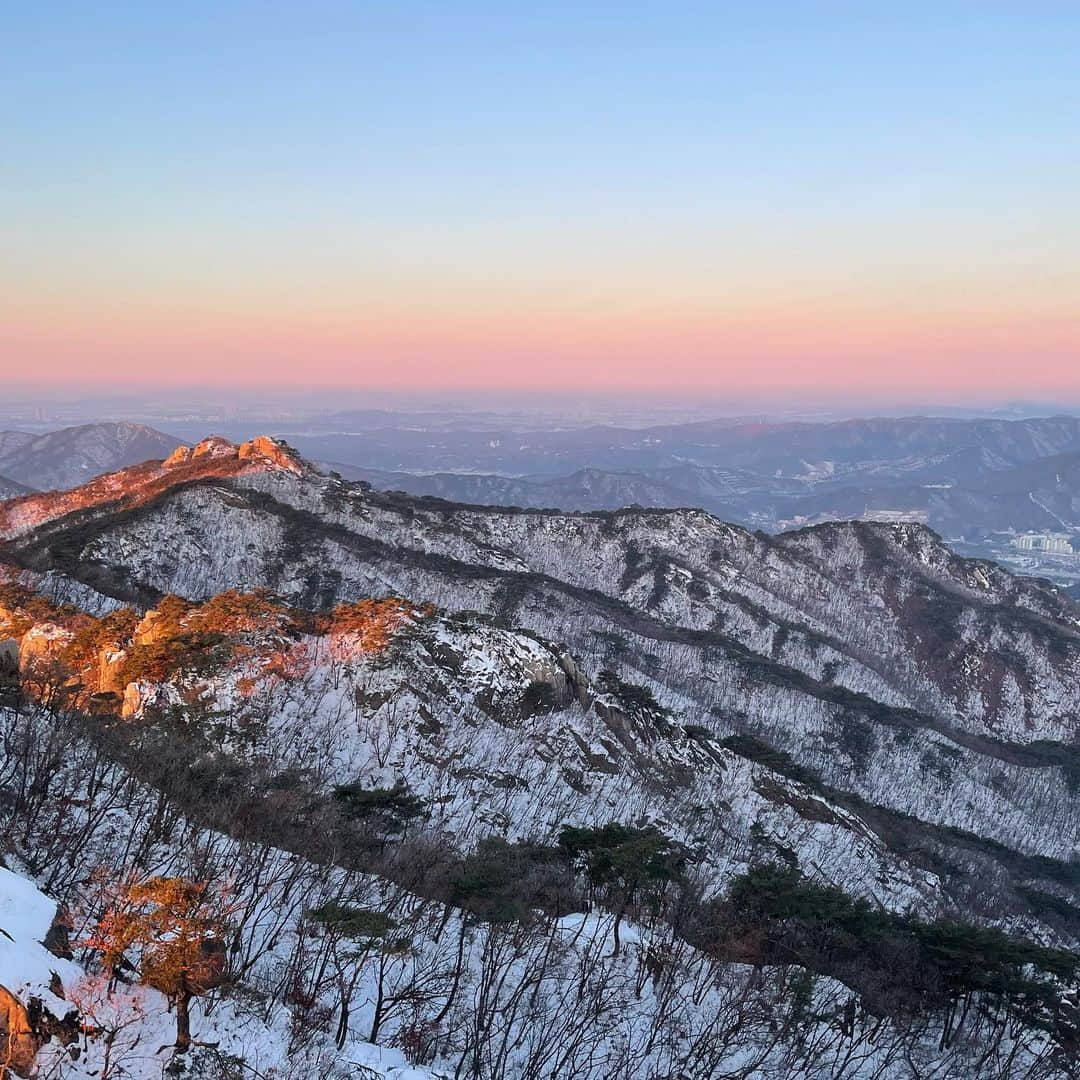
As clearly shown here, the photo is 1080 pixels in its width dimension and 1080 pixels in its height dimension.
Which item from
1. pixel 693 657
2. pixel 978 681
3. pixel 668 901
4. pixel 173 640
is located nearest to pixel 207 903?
pixel 668 901

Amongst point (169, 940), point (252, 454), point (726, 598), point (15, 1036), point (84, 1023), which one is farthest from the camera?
point (252, 454)

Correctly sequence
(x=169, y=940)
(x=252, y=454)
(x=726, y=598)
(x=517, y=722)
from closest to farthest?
(x=169, y=940)
(x=517, y=722)
(x=726, y=598)
(x=252, y=454)

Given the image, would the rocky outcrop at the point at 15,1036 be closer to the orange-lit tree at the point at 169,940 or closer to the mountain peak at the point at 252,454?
the orange-lit tree at the point at 169,940

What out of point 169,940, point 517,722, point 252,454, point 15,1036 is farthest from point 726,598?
point 15,1036

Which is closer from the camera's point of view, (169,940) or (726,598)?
(169,940)

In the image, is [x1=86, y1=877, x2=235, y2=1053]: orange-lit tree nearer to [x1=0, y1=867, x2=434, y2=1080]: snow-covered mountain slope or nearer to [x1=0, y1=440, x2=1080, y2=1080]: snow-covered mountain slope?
[x1=0, y1=867, x2=434, y2=1080]: snow-covered mountain slope

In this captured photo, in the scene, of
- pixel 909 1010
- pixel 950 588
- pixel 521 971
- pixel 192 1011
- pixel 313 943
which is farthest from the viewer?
pixel 950 588

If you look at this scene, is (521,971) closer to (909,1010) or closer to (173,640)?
(909,1010)

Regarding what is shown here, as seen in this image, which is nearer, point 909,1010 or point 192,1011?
point 192,1011

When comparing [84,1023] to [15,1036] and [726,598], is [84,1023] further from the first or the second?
[726,598]

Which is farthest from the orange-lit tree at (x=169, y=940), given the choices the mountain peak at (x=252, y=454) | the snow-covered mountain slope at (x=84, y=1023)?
the mountain peak at (x=252, y=454)
